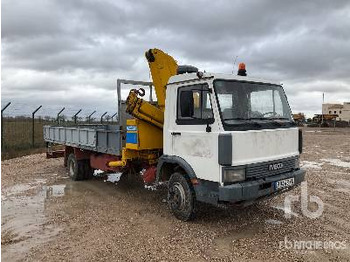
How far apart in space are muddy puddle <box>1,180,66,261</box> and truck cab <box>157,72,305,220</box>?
2.31 m

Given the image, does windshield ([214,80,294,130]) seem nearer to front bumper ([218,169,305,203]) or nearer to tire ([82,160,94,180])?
front bumper ([218,169,305,203])

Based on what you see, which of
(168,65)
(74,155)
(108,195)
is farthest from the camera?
(74,155)

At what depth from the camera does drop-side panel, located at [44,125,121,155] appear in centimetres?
744

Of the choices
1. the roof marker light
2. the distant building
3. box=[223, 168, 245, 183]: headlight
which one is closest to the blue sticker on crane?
box=[223, 168, 245, 183]: headlight

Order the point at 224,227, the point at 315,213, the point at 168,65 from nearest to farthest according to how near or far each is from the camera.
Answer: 1. the point at 224,227
2. the point at 315,213
3. the point at 168,65

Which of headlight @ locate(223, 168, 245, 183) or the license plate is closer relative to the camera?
headlight @ locate(223, 168, 245, 183)

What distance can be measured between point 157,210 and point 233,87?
2.95 meters

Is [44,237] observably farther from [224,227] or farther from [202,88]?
[202,88]

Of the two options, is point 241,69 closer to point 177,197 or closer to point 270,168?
point 270,168

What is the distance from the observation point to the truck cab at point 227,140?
17.3ft

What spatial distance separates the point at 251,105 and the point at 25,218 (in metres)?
4.67

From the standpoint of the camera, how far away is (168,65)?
7.16m

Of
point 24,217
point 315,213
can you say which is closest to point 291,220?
point 315,213

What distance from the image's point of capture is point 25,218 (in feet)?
21.2
